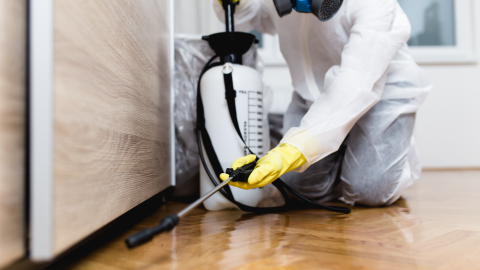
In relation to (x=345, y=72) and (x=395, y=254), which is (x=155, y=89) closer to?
(x=345, y=72)

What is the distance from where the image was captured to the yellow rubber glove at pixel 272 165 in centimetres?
58

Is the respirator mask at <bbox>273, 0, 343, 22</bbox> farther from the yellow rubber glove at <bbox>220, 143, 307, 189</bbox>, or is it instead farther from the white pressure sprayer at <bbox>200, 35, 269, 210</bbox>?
the yellow rubber glove at <bbox>220, 143, 307, 189</bbox>

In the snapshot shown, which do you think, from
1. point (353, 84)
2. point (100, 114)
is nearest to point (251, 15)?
point (353, 84)

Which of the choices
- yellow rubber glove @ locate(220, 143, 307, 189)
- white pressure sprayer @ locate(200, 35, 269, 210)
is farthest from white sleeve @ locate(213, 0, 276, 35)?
yellow rubber glove @ locate(220, 143, 307, 189)

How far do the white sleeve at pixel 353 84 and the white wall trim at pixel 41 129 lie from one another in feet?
1.45

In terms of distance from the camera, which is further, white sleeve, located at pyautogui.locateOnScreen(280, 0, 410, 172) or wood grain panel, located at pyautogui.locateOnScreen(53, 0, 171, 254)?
white sleeve, located at pyautogui.locateOnScreen(280, 0, 410, 172)

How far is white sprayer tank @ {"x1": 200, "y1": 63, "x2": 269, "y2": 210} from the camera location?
797 mm

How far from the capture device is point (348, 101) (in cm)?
67

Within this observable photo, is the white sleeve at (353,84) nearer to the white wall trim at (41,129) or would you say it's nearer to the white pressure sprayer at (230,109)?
the white pressure sprayer at (230,109)

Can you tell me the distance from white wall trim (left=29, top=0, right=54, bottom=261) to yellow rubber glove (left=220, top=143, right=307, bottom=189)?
1.02ft

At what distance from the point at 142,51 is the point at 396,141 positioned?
0.73 metres

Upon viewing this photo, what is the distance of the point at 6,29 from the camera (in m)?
0.31

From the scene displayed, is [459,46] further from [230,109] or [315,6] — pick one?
[230,109]

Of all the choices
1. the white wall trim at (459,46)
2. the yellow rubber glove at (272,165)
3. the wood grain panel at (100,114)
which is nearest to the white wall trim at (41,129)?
the wood grain panel at (100,114)
